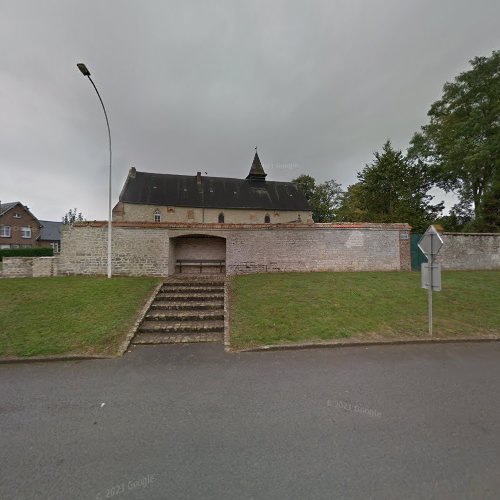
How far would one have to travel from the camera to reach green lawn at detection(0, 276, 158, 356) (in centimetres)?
498

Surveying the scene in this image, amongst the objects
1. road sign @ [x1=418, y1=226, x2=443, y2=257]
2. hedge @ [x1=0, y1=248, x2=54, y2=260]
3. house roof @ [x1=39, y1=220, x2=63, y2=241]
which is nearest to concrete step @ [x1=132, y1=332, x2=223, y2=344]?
road sign @ [x1=418, y1=226, x2=443, y2=257]

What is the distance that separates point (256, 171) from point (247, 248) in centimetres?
2894

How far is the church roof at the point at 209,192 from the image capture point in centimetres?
3109

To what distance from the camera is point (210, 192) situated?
34.2 meters

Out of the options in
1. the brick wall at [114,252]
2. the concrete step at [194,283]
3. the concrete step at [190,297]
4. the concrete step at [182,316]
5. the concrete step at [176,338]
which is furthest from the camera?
the brick wall at [114,252]

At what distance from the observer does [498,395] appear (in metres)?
3.44

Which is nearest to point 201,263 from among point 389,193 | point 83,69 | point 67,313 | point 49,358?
point 67,313

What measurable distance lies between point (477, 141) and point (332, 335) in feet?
82.9

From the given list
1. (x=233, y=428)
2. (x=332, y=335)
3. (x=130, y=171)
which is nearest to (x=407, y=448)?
(x=233, y=428)

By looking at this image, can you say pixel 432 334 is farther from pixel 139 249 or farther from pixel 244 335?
pixel 139 249

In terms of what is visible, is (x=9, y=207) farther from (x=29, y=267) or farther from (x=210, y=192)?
(x=29, y=267)

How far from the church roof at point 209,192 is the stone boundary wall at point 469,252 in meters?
22.8

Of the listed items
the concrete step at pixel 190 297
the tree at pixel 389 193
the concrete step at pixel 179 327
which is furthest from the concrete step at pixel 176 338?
the tree at pixel 389 193

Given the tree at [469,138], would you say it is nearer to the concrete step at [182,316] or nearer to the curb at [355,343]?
the curb at [355,343]
